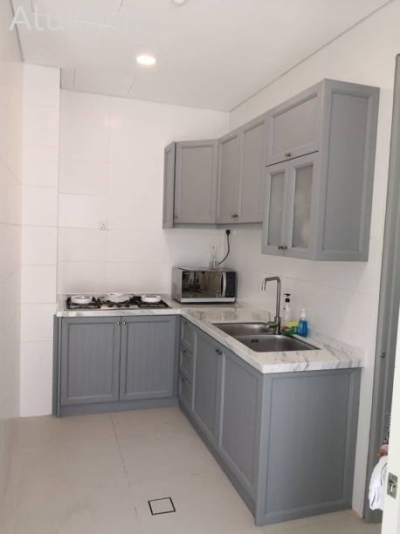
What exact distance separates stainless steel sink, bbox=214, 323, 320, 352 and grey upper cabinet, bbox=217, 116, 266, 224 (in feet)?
2.43

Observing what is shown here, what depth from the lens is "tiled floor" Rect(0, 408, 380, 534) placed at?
7.05 ft

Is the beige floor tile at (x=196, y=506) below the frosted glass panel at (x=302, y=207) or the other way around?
below

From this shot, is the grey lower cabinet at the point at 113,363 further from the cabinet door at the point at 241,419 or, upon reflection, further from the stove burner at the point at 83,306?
the cabinet door at the point at 241,419

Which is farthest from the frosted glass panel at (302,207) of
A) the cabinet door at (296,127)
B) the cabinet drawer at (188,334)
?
the cabinet drawer at (188,334)

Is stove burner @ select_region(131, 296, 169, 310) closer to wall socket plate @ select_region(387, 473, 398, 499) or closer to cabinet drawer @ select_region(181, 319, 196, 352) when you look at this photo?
cabinet drawer @ select_region(181, 319, 196, 352)

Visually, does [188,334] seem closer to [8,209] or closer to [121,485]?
[121,485]

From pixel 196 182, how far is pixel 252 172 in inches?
30.6

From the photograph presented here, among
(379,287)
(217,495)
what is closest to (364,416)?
(379,287)

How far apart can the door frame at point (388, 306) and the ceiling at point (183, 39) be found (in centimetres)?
63

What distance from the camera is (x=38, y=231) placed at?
3.24 metres

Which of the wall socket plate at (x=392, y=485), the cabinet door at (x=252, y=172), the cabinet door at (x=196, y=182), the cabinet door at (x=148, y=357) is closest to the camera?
the wall socket plate at (x=392, y=485)

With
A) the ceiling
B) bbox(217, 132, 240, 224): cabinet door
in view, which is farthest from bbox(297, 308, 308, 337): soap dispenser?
the ceiling

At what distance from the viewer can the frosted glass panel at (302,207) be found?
7.51 ft

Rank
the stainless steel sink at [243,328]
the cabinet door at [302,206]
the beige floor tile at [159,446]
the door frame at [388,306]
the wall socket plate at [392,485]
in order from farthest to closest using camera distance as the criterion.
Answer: the stainless steel sink at [243,328] → the beige floor tile at [159,446] → the cabinet door at [302,206] → the door frame at [388,306] → the wall socket plate at [392,485]
